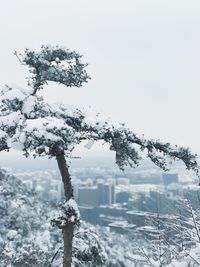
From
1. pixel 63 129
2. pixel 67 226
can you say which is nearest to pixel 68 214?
pixel 67 226

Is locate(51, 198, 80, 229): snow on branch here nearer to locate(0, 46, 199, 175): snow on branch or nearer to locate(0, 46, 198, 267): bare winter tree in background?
locate(0, 46, 198, 267): bare winter tree in background

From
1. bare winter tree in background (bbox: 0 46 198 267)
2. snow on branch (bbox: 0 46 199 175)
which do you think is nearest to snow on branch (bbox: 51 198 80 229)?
bare winter tree in background (bbox: 0 46 198 267)

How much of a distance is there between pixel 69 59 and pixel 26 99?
4.65 feet

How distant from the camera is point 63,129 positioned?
7.54 m

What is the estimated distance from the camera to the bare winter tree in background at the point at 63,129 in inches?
304

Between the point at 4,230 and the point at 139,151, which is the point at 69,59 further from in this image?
the point at 4,230

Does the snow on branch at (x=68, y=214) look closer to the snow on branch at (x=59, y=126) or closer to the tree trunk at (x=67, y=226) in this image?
the tree trunk at (x=67, y=226)

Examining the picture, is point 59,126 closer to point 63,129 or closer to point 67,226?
point 63,129

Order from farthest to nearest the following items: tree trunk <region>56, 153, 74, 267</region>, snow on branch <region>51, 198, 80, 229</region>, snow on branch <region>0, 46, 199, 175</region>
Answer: tree trunk <region>56, 153, 74, 267</region>, snow on branch <region>51, 198, 80, 229</region>, snow on branch <region>0, 46, 199, 175</region>

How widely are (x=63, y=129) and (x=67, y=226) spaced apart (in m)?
2.31

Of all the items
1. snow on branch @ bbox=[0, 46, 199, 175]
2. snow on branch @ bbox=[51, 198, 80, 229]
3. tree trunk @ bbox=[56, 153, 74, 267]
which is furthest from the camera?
tree trunk @ bbox=[56, 153, 74, 267]

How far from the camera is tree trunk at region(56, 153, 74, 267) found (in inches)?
352

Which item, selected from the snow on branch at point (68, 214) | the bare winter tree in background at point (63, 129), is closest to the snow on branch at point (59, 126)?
the bare winter tree in background at point (63, 129)

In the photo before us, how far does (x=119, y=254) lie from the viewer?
85562 millimetres
